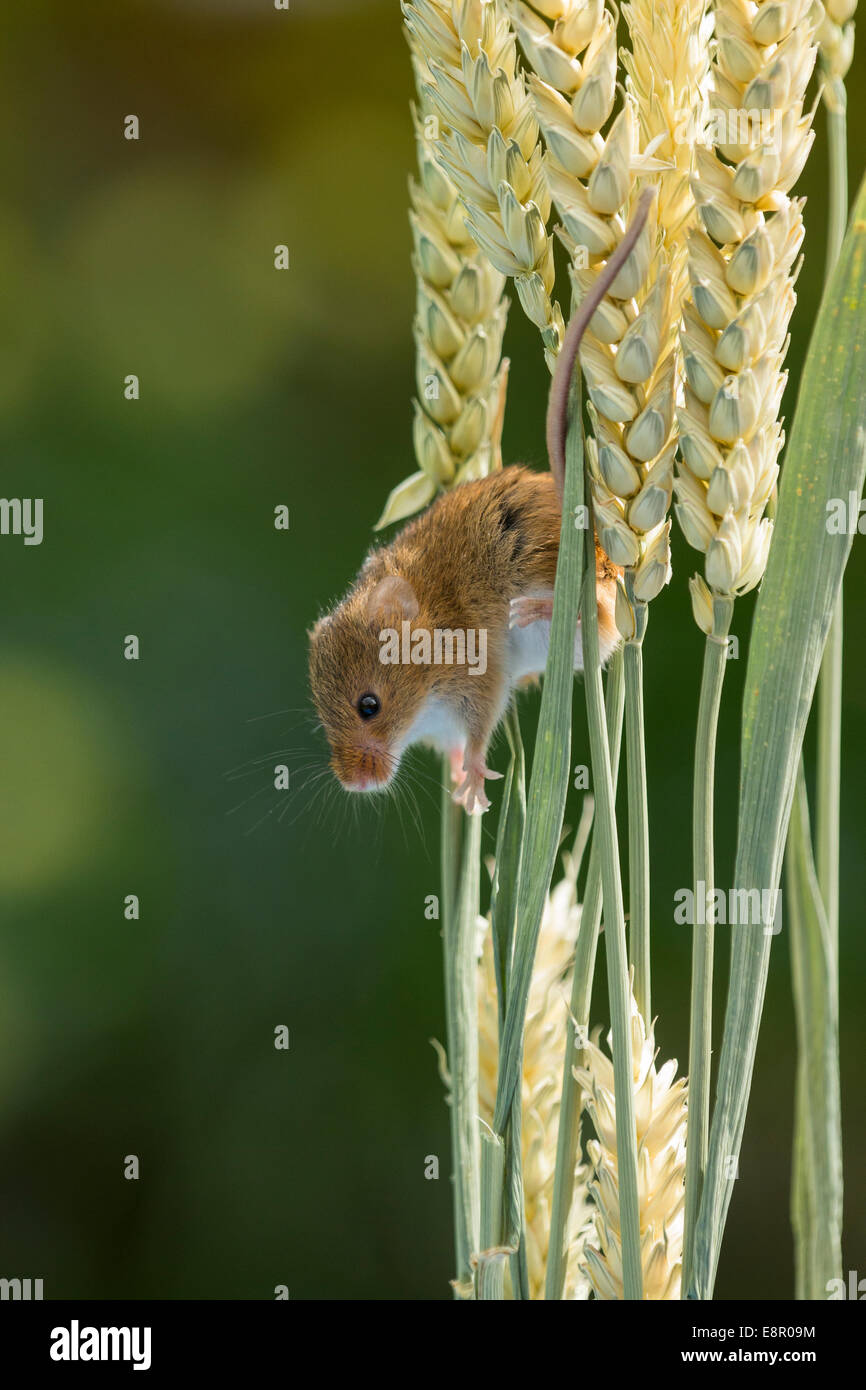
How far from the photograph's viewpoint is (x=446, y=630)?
68 centimetres

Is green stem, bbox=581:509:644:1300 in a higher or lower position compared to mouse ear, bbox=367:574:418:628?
lower

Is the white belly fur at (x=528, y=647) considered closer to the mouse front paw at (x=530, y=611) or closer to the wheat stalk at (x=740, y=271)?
the mouse front paw at (x=530, y=611)

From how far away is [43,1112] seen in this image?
1392 millimetres

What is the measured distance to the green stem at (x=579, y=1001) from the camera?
48 cm

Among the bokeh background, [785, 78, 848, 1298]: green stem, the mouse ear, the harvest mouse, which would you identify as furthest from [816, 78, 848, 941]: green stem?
the bokeh background

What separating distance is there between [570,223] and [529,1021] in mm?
379

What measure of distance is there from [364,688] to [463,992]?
0.21 m

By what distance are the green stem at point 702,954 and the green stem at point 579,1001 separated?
4 cm

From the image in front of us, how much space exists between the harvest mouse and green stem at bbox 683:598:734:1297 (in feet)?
0.53

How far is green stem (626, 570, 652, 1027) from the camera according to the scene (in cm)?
45

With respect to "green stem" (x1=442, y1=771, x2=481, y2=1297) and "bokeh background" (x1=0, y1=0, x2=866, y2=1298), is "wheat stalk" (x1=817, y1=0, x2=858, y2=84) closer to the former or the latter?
"green stem" (x1=442, y1=771, x2=481, y2=1297)

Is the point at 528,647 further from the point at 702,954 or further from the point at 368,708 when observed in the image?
the point at 702,954

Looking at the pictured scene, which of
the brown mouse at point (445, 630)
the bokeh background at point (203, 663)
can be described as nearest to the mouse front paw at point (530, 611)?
the brown mouse at point (445, 630)
